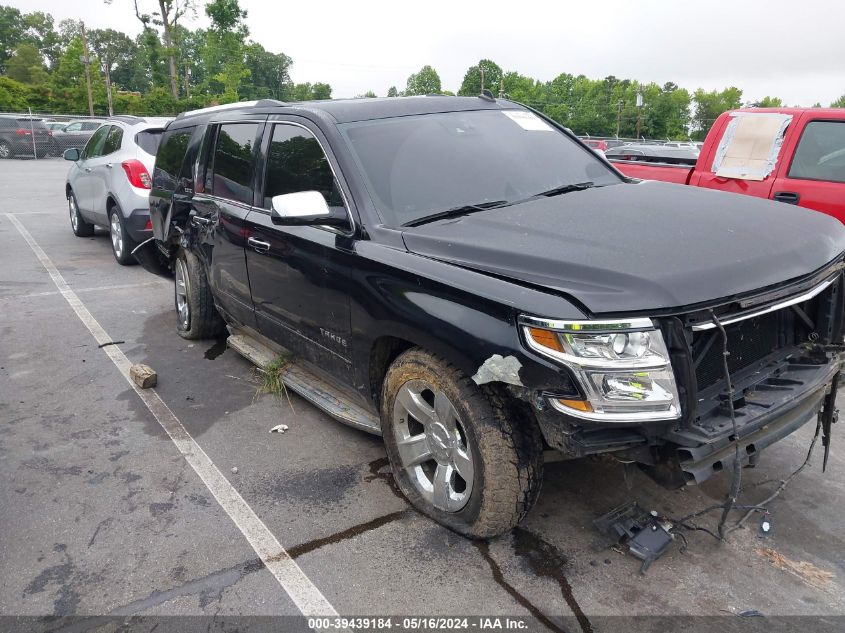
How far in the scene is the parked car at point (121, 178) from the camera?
849 cm

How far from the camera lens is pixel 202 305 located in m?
5.66

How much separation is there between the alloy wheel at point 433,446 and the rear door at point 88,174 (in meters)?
7.86

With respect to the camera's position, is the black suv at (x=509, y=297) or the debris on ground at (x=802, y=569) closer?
the black suv at (x=509, y=297)

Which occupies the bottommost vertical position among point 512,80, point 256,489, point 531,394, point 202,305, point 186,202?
point 256,489

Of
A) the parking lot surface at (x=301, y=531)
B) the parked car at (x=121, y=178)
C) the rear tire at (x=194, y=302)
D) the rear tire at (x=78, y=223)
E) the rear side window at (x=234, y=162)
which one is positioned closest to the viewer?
the parking lot surface at (x=301, y=531)

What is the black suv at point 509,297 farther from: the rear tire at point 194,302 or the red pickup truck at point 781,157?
the red pickup truck at point 781,157

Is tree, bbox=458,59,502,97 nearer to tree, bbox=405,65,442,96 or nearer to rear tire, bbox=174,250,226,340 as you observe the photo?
tree, bbox=405,65,442,96

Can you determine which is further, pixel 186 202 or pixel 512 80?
pixel 512 80

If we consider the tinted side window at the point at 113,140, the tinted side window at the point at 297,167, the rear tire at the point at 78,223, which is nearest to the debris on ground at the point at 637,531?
the tinted side window at the point at 297,167

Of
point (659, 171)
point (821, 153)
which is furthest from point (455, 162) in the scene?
point (659, 171)

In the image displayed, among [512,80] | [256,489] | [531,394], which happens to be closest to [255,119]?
[256,489]

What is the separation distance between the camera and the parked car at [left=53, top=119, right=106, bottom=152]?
1137 inches

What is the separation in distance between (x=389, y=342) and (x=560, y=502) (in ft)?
3.94

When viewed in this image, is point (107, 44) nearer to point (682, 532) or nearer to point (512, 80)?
point (512, 80)
